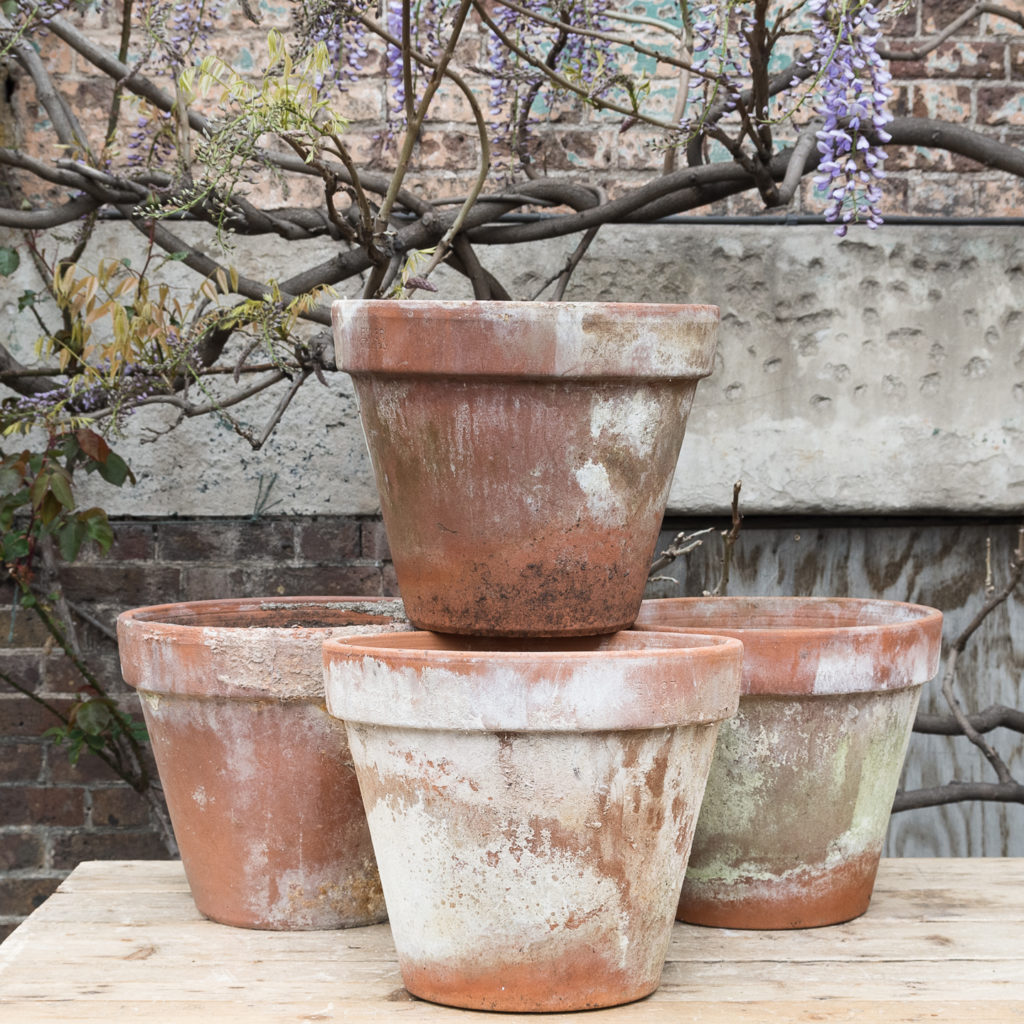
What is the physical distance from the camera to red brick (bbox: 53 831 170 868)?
7.66ft

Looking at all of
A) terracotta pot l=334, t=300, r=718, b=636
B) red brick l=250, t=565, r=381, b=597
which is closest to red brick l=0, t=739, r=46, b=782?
red brick l=250, t=565, r=381, b=597

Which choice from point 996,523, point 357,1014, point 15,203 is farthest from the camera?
point 996,523

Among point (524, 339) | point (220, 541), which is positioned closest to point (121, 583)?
point (220, 541)

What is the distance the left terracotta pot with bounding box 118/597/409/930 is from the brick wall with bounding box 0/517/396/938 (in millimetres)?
737

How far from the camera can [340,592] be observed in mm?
2334

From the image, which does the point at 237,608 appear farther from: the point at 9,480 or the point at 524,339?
the point at 524,339

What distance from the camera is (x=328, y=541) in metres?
2.34

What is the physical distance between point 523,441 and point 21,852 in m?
1.47

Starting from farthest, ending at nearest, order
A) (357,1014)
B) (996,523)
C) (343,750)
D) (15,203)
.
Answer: (996,523) < (15,203) < (343,750) < (357,1014)

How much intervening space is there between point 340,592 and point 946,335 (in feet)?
3.89

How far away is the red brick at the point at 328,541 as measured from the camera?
7.66 ft

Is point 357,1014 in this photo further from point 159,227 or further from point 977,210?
point 977,210

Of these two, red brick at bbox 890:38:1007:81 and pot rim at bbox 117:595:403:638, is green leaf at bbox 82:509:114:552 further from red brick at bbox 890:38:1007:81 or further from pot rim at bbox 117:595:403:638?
red brick at bbox 890:38:1007:81

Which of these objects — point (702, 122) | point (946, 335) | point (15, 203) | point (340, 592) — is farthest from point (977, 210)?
point (15, 203)
